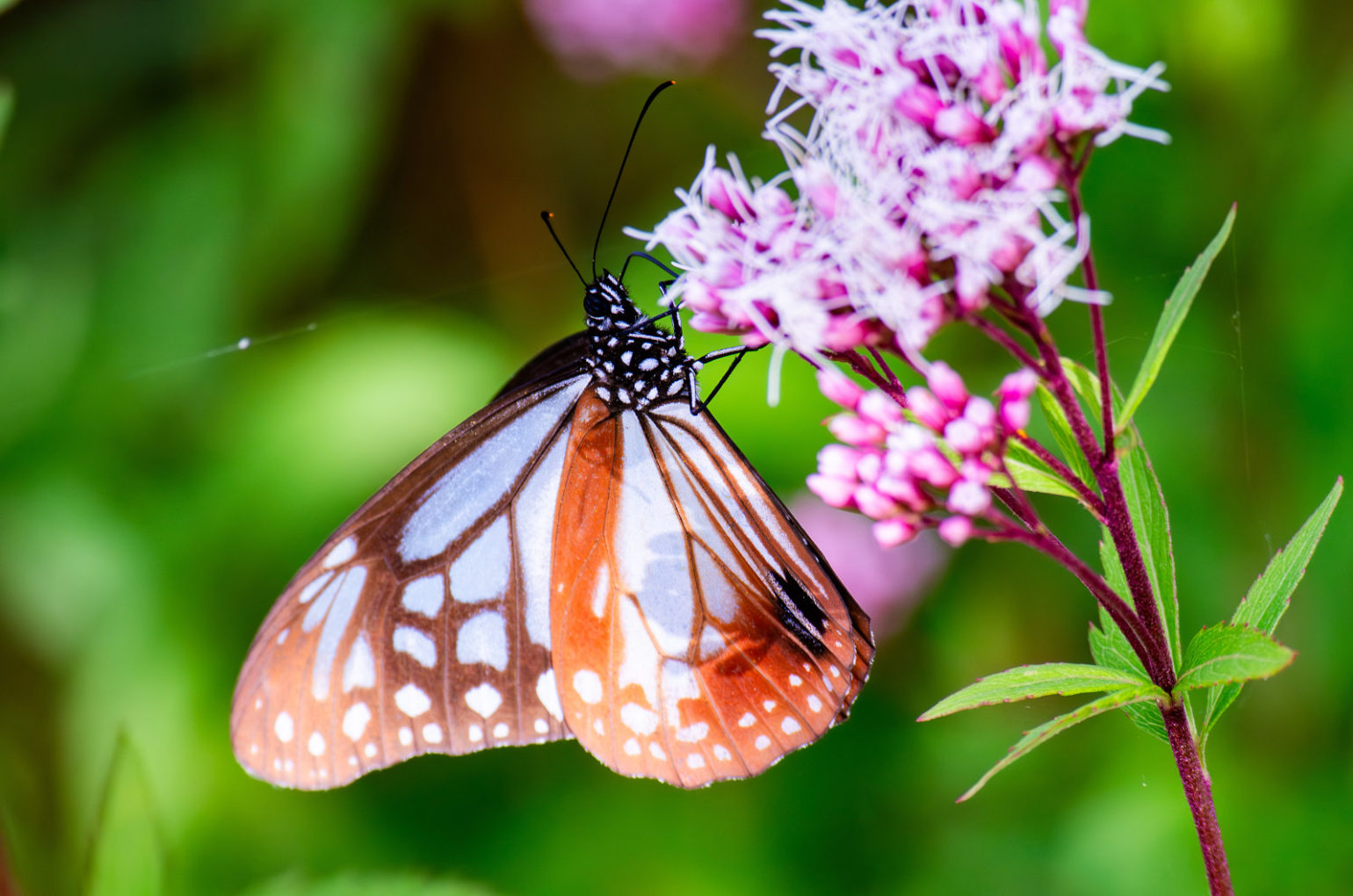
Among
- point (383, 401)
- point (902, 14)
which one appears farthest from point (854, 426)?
point (383, 401)

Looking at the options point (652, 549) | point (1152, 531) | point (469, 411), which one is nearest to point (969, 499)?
point (1152, 531)

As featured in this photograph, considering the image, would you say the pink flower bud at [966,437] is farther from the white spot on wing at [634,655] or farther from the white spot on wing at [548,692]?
the white spot on wing at [548,692]

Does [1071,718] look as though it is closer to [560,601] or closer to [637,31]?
[560,601]

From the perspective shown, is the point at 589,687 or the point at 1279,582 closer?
the point at 1279,582

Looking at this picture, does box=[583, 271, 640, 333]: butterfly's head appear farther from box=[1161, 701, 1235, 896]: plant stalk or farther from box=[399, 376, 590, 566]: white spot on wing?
box=[1161, 701, 1235, 896]: plant stalk

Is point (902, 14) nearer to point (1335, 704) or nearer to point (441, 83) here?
point (1335, 704)

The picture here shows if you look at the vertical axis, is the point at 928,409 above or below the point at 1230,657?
above
